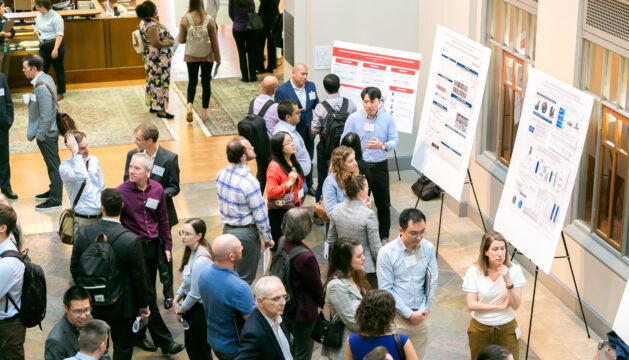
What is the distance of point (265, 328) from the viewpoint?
482 cm

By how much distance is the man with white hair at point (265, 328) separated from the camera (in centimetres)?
480

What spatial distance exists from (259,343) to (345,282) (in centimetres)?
81

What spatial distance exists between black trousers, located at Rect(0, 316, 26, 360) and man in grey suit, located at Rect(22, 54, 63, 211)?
4.09 m

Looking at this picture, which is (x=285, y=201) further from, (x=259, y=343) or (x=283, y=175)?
(x=259, y=343)

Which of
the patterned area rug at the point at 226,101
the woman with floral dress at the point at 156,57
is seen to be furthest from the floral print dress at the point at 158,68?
the patterned area rug at the point at 226,101

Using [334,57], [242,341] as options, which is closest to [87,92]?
[334,57]

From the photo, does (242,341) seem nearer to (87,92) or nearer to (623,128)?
(623,128)

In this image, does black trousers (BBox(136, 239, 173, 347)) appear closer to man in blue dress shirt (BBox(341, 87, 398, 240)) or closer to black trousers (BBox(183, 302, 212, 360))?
black trousers (BBox(183, 302, 212, 360))

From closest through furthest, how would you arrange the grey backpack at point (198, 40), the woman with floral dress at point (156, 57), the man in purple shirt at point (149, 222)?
1. the man in purple shirt at point (149, 222)
2. the grey backpack at point (198, 40)
3. the woman with floral dress at point (156, 57)

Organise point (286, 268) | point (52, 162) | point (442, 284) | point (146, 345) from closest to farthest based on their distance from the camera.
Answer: point (286, 268) < point (146, 345) < point (442, 284) < point (52, 162)

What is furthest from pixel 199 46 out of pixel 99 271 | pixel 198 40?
pixel 99 271

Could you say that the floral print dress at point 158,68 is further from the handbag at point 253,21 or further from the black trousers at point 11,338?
the black trousers at point 11,338

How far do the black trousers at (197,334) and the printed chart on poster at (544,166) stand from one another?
267cm

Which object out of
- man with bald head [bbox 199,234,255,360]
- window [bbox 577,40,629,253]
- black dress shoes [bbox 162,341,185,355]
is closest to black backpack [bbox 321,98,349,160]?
window [bbox 577,40,629,253]
